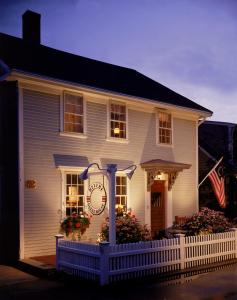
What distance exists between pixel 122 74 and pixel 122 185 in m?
5.71

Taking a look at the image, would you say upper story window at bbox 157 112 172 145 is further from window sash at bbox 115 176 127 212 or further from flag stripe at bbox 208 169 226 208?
window sash at bbox 115 176 127 212

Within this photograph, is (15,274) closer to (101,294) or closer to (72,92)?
(101,294)

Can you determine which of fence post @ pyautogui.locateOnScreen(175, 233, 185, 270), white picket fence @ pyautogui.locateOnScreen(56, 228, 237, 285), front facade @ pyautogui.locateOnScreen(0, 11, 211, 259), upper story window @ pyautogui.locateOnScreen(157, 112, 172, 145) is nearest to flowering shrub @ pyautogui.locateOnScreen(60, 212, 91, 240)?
front facade @ pyautogui.locateOnScreen(0, 11, 211, 259)

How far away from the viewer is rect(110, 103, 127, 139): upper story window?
627 inches

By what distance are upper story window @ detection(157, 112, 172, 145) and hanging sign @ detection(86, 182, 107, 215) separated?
11.9 feet

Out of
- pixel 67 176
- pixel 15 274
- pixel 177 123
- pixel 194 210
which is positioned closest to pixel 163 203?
pixel 194 210

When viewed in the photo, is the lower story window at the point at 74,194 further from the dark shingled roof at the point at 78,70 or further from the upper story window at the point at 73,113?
the dark shingled roof at the point at 78,70

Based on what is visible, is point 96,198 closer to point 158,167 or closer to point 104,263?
point 158,167

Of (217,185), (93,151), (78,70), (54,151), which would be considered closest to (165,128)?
(217,185)

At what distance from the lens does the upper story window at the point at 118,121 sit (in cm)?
1593

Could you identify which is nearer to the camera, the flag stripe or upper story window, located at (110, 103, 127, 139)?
upper story window, located at (110, 103, 127, 139)

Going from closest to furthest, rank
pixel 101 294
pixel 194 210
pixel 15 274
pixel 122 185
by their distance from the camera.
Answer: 1. pixel 101 294
2. pixel 15 274
3. pixel 122 185
4. pixel 194 210

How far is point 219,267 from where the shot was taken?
12461mm

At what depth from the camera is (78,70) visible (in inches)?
648
